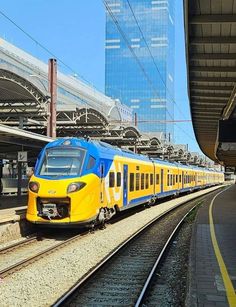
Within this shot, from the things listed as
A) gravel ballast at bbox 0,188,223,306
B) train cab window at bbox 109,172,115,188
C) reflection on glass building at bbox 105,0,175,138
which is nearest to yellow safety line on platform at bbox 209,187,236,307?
gravel ballast at bbox 0,188,223,306

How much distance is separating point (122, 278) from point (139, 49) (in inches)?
558

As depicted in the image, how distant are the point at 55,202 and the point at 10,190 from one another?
80.9ft

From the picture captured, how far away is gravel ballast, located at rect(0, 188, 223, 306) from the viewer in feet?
24.8

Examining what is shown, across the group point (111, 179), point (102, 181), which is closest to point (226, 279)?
point (102, 181)

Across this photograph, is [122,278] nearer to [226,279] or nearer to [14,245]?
[226,279]

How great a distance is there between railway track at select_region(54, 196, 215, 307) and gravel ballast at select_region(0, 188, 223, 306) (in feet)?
0.89

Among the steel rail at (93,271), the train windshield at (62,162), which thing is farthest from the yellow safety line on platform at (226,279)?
the train windshield at (62,162)

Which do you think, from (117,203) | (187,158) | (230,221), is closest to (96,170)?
(117,203)

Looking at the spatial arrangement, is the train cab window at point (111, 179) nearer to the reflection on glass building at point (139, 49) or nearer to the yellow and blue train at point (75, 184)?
the yellow and blue train at point (75, 184)

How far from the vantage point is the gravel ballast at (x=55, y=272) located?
298 inches

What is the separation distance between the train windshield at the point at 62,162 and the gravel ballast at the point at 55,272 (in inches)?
79.9

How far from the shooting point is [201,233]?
14.2 metres

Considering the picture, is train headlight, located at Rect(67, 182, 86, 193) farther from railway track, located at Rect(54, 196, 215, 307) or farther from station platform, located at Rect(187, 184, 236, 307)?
station platform, located at Rect(187, 184, 236, 307)

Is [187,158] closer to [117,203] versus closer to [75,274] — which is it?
[117,203]
